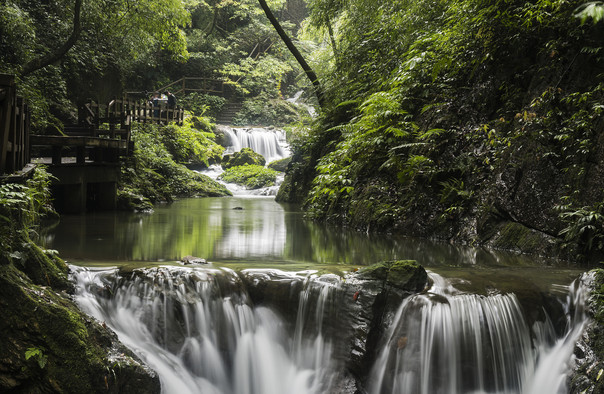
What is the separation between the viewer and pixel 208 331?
201 inches

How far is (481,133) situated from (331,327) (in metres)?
5.71

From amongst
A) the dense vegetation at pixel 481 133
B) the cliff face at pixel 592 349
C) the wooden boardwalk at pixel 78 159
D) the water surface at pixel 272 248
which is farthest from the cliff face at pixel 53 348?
the dense vegetation at pixel 481 133

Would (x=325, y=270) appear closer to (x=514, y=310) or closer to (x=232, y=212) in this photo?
(x=514, y=310)

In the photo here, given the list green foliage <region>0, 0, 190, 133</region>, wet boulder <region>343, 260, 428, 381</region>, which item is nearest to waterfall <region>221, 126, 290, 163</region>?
green foliage <region>0, 0, 190, 133</region>

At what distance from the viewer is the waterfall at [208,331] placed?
487 centimetres

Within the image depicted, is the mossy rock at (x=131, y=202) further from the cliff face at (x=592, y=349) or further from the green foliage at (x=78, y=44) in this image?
the cliff face at (x=592, y=349)

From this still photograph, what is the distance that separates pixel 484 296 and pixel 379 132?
634 centimetres

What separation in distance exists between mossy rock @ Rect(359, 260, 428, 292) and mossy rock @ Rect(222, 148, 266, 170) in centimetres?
2575

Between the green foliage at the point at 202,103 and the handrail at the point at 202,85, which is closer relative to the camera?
the green foliage at the point at 202,103

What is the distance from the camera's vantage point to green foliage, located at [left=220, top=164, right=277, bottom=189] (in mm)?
27312

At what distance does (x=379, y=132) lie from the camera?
35.7ft

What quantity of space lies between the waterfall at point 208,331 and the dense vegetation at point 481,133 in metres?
3.97

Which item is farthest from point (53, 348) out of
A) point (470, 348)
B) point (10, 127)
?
point (10, 127)

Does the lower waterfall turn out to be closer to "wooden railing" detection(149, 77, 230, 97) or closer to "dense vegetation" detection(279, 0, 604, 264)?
"dense vegetation" detection(279, 0, 604, 264)
